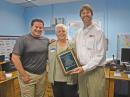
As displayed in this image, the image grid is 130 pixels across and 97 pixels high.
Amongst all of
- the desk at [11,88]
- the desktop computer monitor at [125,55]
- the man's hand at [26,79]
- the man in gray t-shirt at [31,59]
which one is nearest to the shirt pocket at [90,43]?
the man in gray t-shirt at [31,59]

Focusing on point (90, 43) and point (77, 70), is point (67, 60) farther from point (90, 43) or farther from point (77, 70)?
point (90, 43)

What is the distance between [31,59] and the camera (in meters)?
2.27

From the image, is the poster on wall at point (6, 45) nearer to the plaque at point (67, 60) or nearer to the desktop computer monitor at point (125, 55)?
the plaque at point (67, 60)

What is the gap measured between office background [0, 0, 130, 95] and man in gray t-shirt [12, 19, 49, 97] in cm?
208

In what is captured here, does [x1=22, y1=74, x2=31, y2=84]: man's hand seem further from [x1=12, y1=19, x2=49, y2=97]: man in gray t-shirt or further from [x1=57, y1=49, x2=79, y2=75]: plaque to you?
[x1=57, y1=49, x2=79, y2=75]: plaque

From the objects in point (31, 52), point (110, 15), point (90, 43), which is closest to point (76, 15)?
point (110, 15)

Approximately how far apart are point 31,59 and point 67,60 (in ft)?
1.50

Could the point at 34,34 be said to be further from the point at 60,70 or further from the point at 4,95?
the point at 4,95

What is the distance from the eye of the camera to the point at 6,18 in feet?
13.9

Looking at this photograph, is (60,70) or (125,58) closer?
→ (60,70)

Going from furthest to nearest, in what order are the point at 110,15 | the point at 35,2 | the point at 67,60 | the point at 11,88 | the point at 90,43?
the point at 35,2, the point at 110,15, the point at 11,88, the point at 67,60, the point at 90,43

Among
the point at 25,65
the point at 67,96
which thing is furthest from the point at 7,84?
the point at 67,96

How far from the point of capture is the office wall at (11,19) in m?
4.14

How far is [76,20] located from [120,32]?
3.52ft
